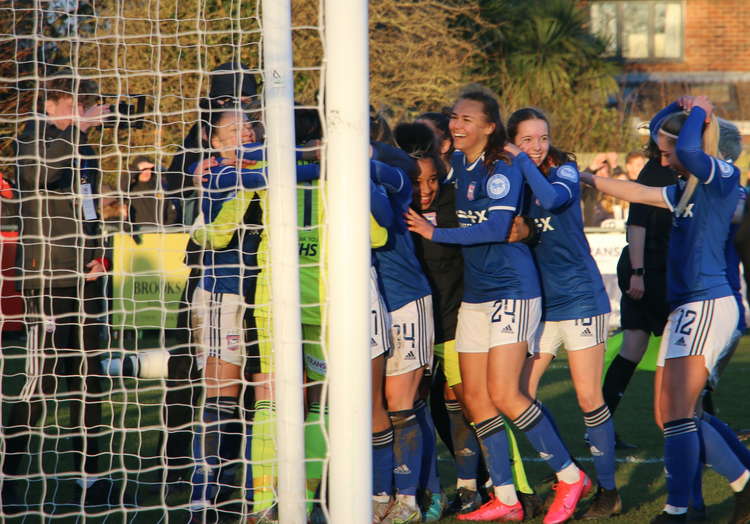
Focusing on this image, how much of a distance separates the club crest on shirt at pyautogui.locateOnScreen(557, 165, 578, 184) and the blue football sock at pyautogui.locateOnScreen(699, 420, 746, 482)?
133 centimetres

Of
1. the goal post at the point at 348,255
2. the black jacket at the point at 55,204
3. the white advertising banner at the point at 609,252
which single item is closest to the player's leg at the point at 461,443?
the goal post at the point at 348,255

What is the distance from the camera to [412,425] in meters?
4.94

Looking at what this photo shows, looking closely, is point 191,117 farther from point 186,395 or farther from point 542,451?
point 542,451

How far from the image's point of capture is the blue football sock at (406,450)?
4910mm

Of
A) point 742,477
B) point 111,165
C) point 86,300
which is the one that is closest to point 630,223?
point 742,477

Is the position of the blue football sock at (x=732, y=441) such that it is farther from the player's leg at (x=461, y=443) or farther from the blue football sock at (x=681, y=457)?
the player's leg at (x=461, y=443)

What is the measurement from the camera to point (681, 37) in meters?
26.2

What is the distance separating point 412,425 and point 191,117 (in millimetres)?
6757

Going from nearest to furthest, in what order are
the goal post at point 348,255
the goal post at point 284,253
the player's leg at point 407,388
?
the goal post at point 348,255 < the goal post at point 284,253 < the player's leg at point 407,388

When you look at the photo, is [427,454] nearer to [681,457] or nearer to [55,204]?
[681,457]

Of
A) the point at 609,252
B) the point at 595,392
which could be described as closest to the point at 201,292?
the point at 595,392

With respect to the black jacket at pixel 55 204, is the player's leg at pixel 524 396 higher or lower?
lower

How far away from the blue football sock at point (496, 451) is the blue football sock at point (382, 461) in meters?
0.47

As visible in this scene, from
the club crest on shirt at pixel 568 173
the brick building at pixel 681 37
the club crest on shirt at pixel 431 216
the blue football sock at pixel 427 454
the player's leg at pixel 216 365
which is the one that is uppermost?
the brick building at pixel 681 37
